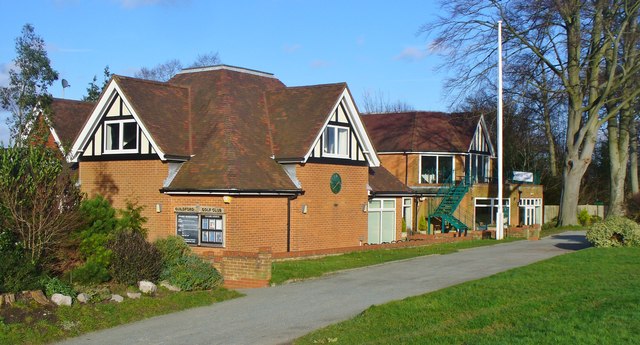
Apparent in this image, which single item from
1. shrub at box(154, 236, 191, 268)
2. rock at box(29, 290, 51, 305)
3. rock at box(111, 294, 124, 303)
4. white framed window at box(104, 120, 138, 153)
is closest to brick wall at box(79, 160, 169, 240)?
white framed window at box(104, 120, 138, 153)

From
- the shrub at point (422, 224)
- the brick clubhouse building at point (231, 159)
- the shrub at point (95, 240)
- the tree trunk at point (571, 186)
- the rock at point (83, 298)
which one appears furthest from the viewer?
the tree trunk at point (571, 186)

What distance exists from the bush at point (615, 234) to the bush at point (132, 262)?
54.2 feet

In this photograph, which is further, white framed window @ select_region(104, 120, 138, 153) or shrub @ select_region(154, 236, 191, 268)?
white framed window @ select_region(104, 120, 138, 153)

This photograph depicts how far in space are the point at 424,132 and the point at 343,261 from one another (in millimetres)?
23396

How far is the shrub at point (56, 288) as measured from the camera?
1473 centimetres

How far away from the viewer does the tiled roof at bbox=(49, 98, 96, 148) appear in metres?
31.1

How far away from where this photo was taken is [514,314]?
1318 cm

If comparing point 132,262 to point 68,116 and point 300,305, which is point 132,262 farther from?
point 68,116

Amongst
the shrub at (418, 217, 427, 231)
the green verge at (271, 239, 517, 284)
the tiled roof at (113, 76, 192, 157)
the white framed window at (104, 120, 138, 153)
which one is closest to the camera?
the green verge at (271, 239, 517, 284)

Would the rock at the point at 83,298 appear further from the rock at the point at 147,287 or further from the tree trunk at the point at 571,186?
the tree trunk at the point at 571,186

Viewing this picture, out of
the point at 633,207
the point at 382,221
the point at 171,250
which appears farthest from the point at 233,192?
the point at 633,207

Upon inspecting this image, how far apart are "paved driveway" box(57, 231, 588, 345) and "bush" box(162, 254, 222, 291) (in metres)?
0.93

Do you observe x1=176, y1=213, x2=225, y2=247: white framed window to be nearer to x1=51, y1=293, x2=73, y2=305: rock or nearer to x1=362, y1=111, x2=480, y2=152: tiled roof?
x1=51, y1=293, x2=73, y2=305: rock

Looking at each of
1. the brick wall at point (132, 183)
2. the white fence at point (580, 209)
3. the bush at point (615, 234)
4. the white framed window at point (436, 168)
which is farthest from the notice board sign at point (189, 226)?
the white fence at point (580, 209)
